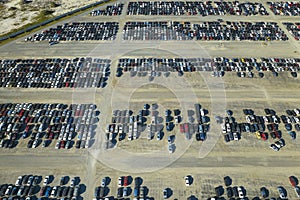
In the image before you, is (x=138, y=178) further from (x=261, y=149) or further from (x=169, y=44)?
(x=169, y=44)

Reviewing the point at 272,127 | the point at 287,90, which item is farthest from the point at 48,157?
the point at 287,90

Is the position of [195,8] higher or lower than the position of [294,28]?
higher

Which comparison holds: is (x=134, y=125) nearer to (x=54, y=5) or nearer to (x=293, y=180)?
(x=293, y=180)

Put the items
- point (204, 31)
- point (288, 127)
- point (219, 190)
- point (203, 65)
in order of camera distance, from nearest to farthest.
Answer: point (219, 190), point (288, 127), point (203, 65), point (204, 31)

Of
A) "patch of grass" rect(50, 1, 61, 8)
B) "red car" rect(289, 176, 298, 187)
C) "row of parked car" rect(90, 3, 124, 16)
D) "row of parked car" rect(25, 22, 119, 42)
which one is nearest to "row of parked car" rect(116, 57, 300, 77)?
"row of parked car" rect(25, 22, 119, 42)

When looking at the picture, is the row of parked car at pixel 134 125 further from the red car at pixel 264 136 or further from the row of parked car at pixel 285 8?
the row of parked car at pixel 285 8

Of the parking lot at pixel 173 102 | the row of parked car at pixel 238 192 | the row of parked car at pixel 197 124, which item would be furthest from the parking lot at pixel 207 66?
the row of parked car at pixel 238 192

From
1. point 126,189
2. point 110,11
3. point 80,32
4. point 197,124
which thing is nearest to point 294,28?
point 197,124
